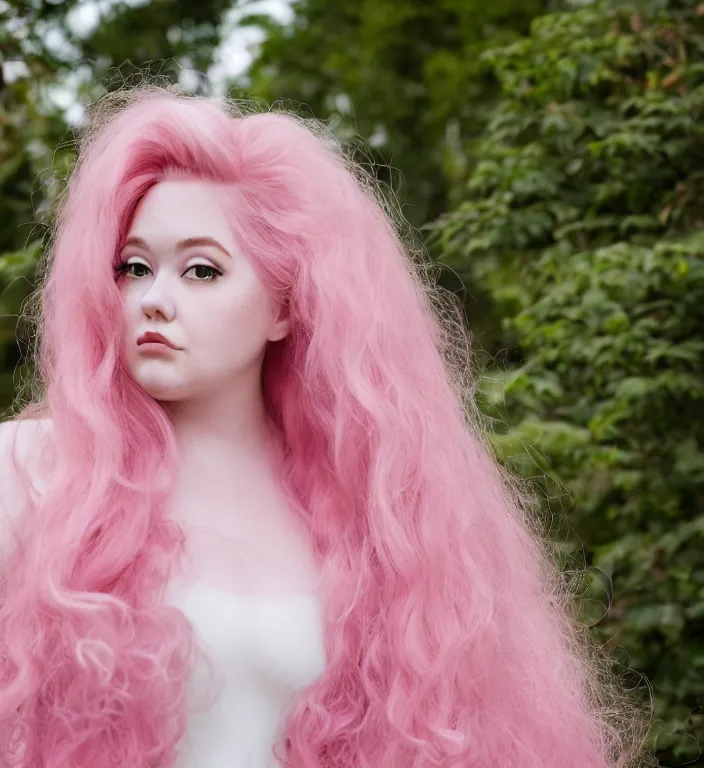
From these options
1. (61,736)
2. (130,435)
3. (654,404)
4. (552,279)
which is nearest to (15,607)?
(61,736)

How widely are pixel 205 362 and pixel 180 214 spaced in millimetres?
244

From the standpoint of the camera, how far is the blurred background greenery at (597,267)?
285cm

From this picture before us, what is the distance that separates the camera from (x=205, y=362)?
5.82 feet

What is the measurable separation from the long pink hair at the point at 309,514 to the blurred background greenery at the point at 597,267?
1.61 feet

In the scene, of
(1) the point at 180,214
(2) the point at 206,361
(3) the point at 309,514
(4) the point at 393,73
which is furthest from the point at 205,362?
(4) the point at 393,73

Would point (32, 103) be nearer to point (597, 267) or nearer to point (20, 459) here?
point (597, 267)

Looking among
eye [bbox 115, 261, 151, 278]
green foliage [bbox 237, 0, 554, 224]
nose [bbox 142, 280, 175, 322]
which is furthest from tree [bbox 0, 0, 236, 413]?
green foliage [bbox 237, 0, 554, 224]

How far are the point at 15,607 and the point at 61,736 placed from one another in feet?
0.65

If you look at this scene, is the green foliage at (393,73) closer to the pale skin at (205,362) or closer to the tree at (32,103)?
the tree at (32,103)

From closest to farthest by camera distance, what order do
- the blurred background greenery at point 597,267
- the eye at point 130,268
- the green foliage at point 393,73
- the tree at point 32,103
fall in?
the eye at point 130,268, the blurred background greenery at point 597,267, the tree at point 32,103, the green foliage at point 393,73

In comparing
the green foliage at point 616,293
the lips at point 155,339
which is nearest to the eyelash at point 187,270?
the lips at point 155,339

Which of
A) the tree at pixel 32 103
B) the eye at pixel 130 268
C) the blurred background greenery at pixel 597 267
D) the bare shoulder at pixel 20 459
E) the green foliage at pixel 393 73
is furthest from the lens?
the green foliage at pixel 393 73

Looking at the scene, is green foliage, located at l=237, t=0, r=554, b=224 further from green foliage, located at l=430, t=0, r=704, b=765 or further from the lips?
the lips

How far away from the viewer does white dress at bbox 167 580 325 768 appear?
1.65 meters
